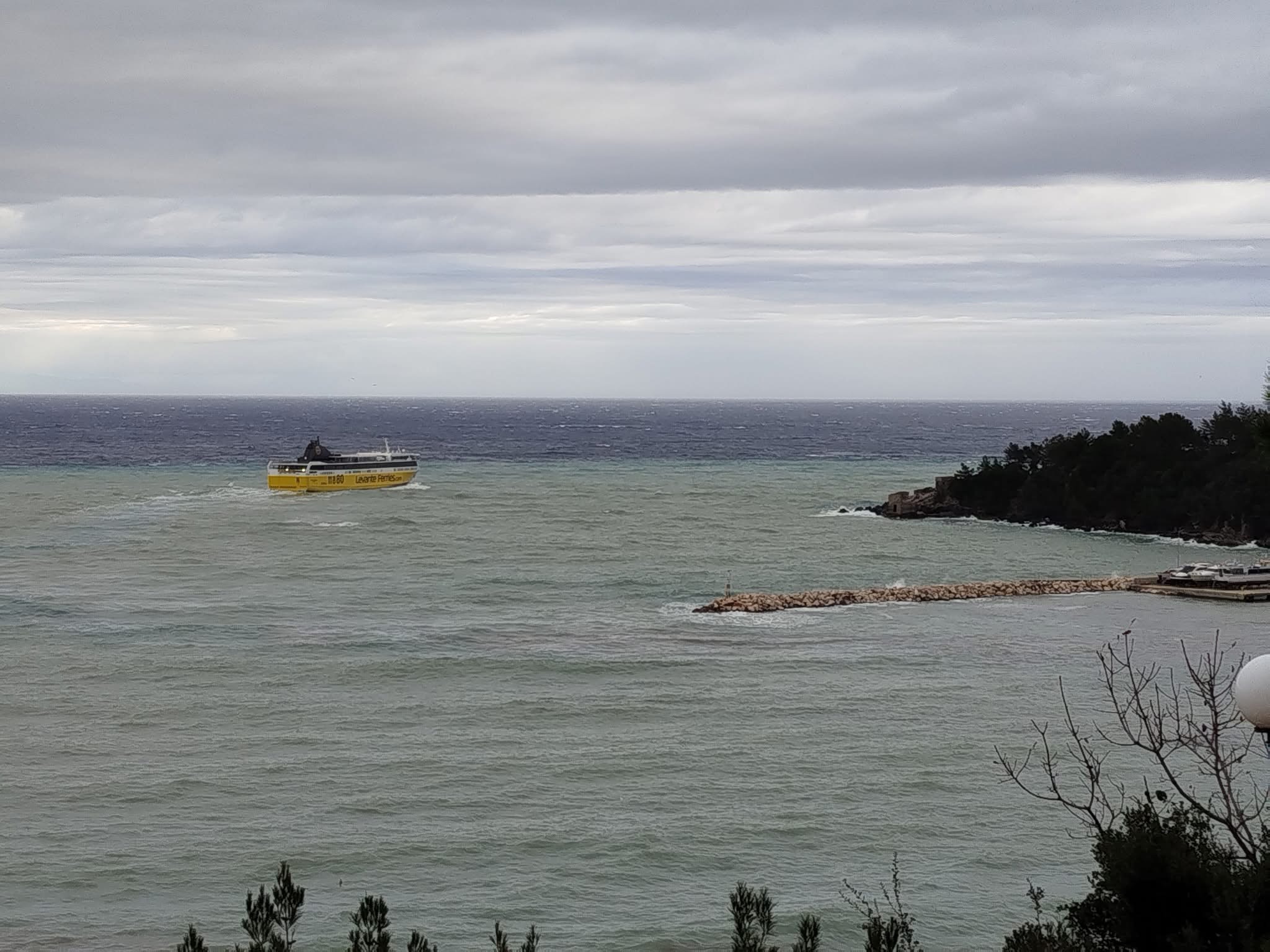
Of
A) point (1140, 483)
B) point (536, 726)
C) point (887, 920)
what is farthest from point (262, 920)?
point (1140, 483)

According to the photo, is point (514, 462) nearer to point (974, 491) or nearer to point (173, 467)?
point (173, 467)

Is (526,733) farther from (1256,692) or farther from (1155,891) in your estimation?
(1256,692)

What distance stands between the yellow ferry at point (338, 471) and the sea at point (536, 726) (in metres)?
23.2

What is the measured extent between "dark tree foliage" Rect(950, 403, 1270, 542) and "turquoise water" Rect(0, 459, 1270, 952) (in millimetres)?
4680

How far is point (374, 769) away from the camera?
2466cm

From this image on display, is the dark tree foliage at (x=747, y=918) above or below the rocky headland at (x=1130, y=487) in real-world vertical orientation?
below

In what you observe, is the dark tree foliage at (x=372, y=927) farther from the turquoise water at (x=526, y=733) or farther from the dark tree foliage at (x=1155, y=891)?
the turquoise water at (x=526, y=733)

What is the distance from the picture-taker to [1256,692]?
774 centimetres

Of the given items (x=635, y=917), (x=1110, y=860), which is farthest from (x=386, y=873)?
(x=1110, y=860)

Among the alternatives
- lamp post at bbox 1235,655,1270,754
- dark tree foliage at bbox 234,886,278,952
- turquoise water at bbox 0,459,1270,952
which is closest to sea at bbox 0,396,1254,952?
turquoise water at bbox 0,459,1270,952

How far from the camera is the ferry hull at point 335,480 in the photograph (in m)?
87.8

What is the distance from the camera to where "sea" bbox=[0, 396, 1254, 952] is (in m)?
18.9

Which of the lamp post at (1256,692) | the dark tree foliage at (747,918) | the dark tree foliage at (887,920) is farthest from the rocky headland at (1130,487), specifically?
the lamp post at (1256,692)

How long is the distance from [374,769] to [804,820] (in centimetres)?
787
